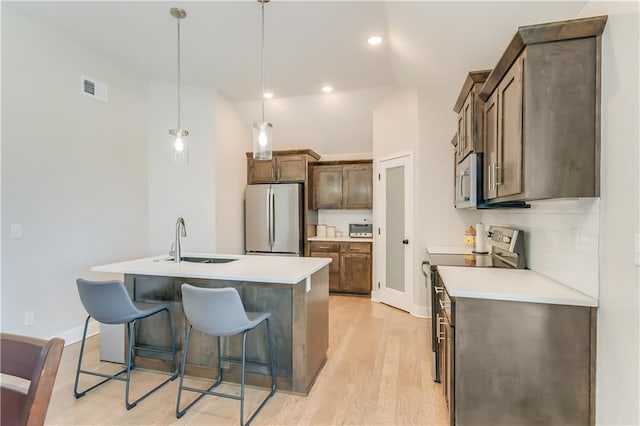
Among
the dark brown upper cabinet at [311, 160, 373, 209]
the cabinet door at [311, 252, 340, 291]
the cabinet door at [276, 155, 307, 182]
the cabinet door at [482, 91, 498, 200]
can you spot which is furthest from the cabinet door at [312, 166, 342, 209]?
the cabinet door at [482, 91, 498, 200]

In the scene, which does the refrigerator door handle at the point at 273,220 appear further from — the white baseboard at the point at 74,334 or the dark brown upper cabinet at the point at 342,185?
the white baseboard at the point at 74,334

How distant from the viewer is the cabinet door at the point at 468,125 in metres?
2.43

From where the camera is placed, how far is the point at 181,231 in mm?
2848

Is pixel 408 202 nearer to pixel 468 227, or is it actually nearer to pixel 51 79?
pixel 468 227

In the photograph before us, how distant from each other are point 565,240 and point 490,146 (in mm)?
730

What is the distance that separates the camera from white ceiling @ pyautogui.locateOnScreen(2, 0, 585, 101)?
8.52 feet

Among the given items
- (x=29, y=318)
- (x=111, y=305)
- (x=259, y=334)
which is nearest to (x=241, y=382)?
(x=259, y=334)

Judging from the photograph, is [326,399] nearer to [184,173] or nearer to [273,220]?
[273,220]

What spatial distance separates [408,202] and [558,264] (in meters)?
2.46

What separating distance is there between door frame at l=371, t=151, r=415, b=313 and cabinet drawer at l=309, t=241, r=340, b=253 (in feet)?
2.21

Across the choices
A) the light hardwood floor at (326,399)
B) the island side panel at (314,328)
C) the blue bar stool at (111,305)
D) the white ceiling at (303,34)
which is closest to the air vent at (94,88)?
the white ceiling at (303,34)

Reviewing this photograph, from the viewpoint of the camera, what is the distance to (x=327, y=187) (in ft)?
18.1

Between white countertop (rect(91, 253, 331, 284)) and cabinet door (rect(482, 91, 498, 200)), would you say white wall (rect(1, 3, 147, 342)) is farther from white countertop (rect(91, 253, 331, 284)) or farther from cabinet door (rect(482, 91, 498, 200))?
cabinet door (rect(482, 91, 498, 200))

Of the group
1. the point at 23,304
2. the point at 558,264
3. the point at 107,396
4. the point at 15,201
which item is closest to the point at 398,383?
the point at 558,264
